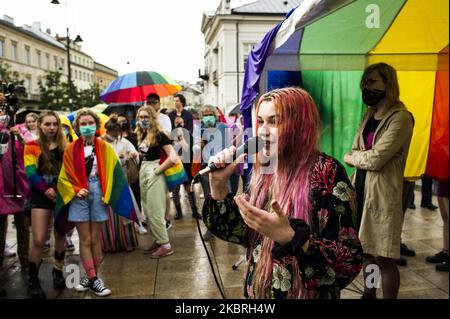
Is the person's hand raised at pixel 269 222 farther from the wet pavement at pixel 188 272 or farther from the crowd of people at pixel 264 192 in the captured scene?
the wet pavement at pixel 188 272

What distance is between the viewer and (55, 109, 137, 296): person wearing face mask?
2992 mm

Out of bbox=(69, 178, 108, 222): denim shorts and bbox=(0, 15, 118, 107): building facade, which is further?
bbox=(0, 15, 118, 107): building facade

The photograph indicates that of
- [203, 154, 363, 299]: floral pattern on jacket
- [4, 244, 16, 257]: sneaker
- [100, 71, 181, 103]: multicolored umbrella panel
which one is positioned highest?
[100, 71, 181, 103]: multicolored umbrella panel

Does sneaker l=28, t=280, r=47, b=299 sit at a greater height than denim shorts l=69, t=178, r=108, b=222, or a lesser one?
lesser

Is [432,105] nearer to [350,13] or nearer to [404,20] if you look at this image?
[404,20]

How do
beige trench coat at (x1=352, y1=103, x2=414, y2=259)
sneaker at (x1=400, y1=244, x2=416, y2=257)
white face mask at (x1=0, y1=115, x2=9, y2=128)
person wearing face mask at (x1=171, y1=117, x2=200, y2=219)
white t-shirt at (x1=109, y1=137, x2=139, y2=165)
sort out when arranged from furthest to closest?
person wearing face mask at (x1=171, y1=117, x2=200, y2=219), white t-shirt at (x1=109, y1=137, x2=139, y2=165), sneaker at (x1=400, y1=244, x2=416, y2=257), white face mask at (x1=0, y1=115, x2=9, y2=128), beige trench coat at (x1=352, y1=103, x2=414, y2=259)

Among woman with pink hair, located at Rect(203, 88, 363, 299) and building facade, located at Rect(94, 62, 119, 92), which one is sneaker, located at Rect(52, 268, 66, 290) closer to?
woman with pink hair, located at Rect(203, 88, 363, 299)

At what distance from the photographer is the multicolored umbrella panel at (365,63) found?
8.59 feet

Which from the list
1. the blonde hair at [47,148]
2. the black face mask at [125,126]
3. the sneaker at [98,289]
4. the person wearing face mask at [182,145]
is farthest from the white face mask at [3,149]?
the person wearing face mask at [182,145]

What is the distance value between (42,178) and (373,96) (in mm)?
2782

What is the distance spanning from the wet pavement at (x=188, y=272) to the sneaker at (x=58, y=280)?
0.16 ft

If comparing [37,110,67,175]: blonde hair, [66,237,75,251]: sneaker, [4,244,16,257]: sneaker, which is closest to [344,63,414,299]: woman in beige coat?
[37,110,67,175]: blonde hair

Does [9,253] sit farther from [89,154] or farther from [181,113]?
[181,113]

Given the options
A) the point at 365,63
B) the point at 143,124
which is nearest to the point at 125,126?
the point at 143,124
